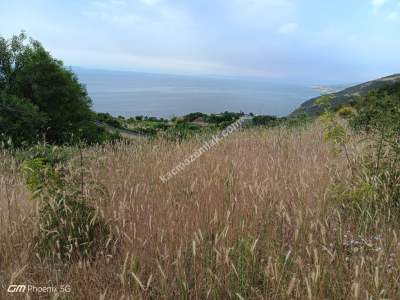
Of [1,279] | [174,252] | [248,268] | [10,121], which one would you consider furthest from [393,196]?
[10,121]

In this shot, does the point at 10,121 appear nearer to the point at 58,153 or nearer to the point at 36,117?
the point at 36,117

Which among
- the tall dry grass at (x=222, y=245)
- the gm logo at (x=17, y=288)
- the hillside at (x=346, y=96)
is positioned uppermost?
the hillside at (x=346, y=96)

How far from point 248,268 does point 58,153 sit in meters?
3.64

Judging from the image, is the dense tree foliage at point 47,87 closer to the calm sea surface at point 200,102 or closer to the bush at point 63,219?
the calm sea surface at point 200,102

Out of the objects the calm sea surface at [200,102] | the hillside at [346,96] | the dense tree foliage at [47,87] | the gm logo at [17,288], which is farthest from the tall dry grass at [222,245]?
the hillside at [346,96]

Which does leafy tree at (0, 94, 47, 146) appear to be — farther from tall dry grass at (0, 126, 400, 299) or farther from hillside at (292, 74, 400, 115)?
hillside at (292, 74, 400, 115)

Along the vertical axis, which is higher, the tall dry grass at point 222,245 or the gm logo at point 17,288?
the tall dry grass at point 222,245

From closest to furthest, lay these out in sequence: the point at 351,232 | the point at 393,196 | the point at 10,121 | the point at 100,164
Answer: the point at 351,232
the point at 393,196
the point at 100,164
the point at 10,121

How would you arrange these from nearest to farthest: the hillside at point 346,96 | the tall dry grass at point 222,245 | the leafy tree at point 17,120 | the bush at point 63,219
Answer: the tall dry grass at point 222,245
the bush at point 63,219
the leafy tree at point 17,120
the hillside at point 346,96

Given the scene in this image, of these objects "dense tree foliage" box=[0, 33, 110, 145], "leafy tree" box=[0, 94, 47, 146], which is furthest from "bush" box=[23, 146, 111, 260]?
"dense tree foliage" box=[0, 33, 110, 145]

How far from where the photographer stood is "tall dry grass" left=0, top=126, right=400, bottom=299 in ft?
6.70

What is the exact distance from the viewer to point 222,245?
7.49ft

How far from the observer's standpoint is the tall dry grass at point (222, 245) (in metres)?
2.04

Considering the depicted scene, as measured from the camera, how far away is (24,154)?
5438mm
